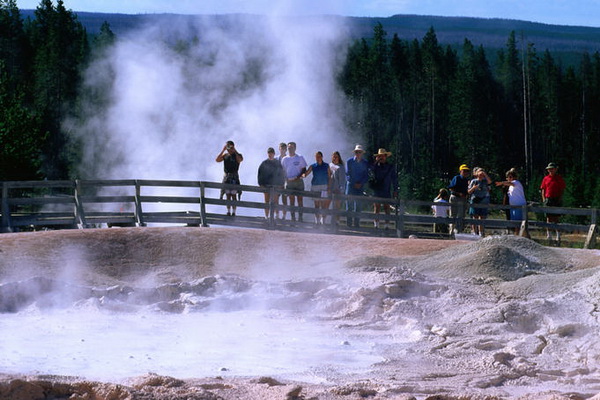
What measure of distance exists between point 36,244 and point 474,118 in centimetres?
4547

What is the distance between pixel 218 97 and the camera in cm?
3027

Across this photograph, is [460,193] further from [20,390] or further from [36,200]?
[20,390]

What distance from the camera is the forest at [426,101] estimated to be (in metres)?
49.1

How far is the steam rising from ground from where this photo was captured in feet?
94.7

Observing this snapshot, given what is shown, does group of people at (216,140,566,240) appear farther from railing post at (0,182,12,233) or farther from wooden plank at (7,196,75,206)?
railing post at (0,182,12,233)

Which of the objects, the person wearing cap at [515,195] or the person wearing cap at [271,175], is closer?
the person wearing cap at [515,195]

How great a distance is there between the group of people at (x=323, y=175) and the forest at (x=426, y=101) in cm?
2897

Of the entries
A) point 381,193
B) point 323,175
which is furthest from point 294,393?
point 381,193

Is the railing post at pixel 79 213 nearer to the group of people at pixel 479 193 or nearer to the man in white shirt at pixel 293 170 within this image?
the man in white shirt at pixel 293 170

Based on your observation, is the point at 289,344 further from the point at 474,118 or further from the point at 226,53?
the point at 474,118

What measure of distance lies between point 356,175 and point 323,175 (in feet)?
1.66

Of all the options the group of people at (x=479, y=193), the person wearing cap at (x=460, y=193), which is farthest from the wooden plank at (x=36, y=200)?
the person wearing cap at (x=460, y=193)

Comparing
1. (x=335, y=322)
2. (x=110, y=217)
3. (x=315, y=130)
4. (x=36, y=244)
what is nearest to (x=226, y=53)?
(x=315, y=130)

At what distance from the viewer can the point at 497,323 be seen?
367 inches
